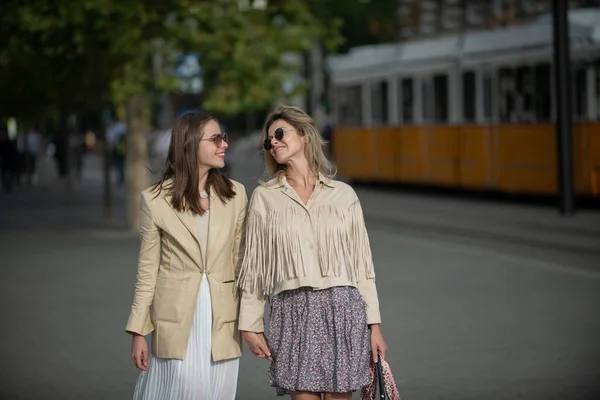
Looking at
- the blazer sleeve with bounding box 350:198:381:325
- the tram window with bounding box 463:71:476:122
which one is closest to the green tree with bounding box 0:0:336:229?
the tram window with bounding box 463:71:476:122

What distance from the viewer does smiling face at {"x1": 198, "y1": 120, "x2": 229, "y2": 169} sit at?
18.4ft

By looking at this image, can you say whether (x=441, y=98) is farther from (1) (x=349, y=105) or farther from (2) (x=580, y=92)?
(2) (x=580, y=92)

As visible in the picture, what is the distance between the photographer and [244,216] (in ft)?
18.8

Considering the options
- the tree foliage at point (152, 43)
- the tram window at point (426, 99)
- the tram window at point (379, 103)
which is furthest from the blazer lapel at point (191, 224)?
the tram window at point (379, 103)

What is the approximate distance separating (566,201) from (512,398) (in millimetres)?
A: 15480

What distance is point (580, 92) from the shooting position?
85.4 feet

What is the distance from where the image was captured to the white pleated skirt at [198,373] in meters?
5.57

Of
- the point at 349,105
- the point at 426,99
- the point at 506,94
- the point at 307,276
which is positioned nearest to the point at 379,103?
the point at 349,105

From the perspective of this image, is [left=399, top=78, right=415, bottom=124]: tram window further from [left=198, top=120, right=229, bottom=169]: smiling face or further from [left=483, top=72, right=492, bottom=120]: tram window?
[left=198, top=120, right=229, bottom=169]: smiling face

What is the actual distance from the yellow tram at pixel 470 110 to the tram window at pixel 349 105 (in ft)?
0.07

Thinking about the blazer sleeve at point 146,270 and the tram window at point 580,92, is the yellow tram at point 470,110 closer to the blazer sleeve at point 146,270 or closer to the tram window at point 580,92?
the tram window at point 580,92

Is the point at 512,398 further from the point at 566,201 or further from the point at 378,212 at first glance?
the point at 378,212

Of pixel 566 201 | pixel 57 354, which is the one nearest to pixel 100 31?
pixel 566 201

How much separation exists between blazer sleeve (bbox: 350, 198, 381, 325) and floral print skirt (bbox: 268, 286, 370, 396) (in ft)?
0.13
